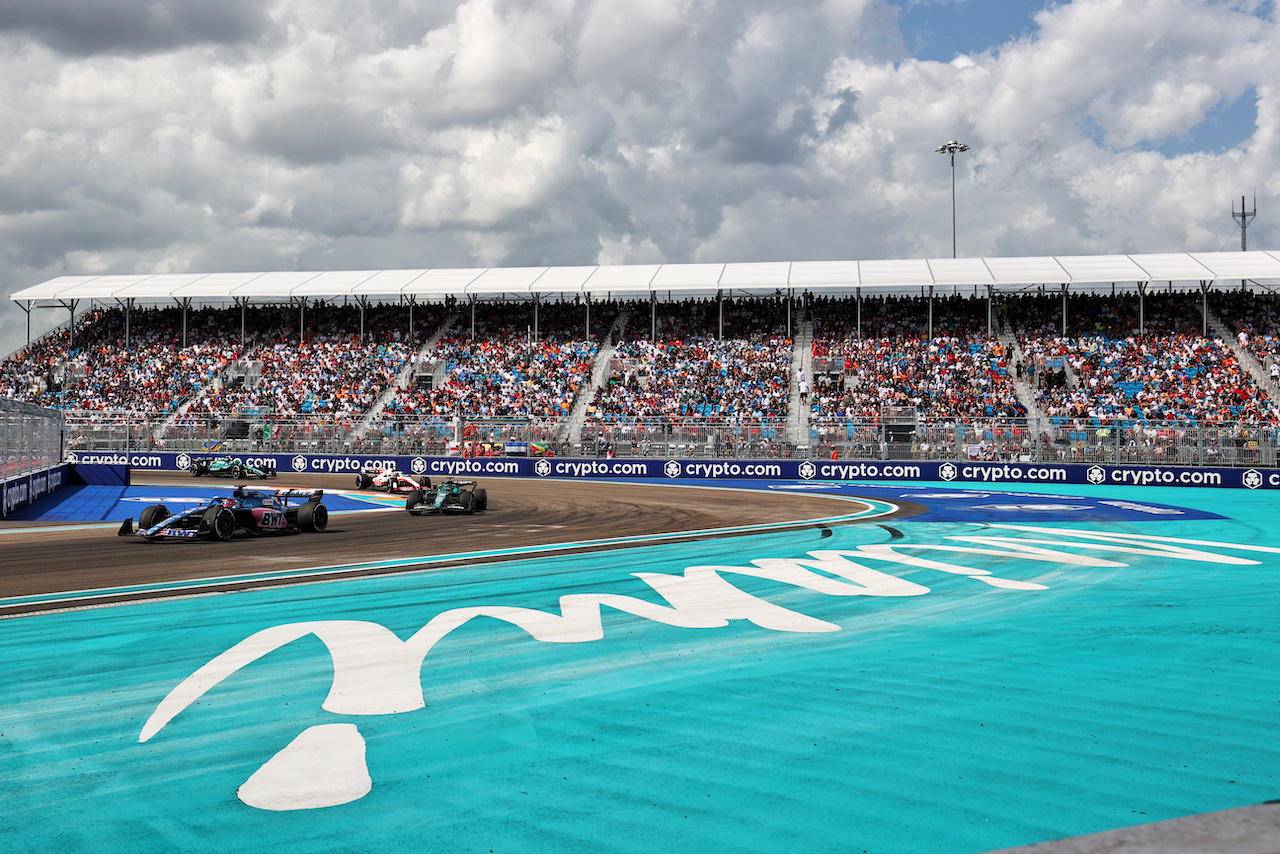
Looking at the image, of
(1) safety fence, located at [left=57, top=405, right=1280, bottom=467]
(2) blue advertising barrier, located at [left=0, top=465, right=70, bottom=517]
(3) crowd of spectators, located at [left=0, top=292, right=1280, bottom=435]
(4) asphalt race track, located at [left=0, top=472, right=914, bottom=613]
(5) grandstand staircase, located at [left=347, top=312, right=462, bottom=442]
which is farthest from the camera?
(5) grandstand staircase, located at [left=347, top=312, right=462, bottom=442]

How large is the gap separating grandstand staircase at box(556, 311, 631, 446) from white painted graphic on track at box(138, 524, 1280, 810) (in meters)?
24.1

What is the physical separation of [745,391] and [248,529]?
29.2m

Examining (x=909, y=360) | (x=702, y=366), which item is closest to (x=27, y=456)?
(x=702, y=366)

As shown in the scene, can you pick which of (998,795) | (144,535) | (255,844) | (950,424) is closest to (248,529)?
(144,535)

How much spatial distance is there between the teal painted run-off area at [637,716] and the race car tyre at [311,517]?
19.5 feet

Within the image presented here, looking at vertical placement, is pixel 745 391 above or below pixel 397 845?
above

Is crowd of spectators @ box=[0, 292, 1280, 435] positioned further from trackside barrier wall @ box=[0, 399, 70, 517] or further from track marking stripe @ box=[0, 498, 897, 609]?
track marking stripe @ box=[0, 498, 897, 609]

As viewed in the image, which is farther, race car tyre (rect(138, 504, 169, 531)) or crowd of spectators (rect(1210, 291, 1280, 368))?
crowd of spectators (rect(1210, 291, 1280, 368))

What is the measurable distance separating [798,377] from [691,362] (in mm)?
5405

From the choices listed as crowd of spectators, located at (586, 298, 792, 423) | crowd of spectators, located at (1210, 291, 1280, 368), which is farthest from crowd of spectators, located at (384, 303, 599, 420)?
crowd of spectators, located at (1210, 291, 1280, 368)

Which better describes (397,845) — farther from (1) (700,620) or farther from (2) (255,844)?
(1) (700,620)

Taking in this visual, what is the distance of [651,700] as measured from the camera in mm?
5461

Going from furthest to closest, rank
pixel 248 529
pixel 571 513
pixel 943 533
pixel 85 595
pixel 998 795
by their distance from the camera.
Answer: pixel 571 513, pixel 943 533, pixel 248 529, pixel 85 595, pixel 998 795

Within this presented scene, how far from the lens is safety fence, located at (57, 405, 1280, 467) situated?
30.9 metres
